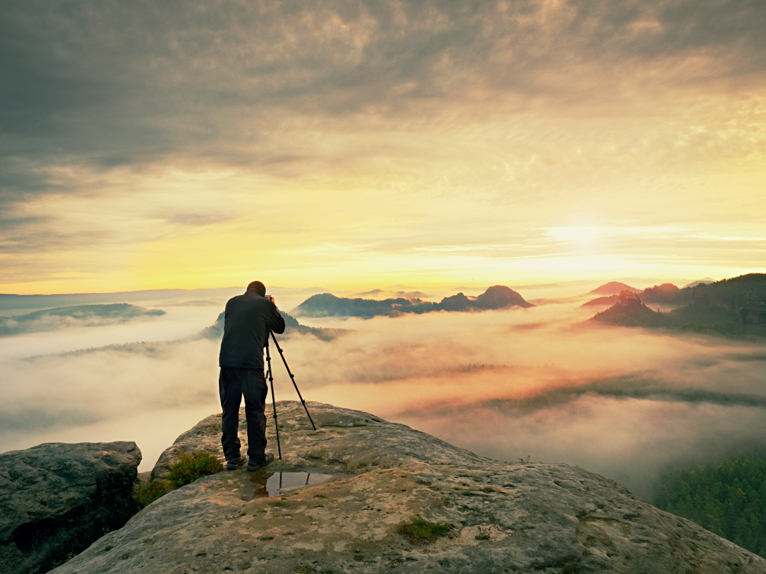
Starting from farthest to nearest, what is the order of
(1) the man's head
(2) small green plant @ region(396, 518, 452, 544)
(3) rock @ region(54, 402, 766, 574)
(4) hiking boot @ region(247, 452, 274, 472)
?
(1) the man's head
(4) hiking boot @ region(247, 452, 274, 472)
(2) small green plant @ region(396, 518, 452, 544)
(3) rock @ region(54, 402, 766, 574)

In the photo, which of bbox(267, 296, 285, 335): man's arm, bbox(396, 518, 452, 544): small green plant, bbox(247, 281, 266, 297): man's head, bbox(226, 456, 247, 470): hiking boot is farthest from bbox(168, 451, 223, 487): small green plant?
bbox(396, 518, 452, 544): small green plant

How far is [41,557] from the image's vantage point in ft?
34.5

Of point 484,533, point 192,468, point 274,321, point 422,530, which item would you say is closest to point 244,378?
point 274,321

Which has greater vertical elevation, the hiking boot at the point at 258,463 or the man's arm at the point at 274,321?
the man's arm at the point at 274,321

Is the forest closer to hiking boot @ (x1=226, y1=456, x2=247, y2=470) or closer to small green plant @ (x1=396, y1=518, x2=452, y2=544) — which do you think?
hiking boot @ (x1=226, y1=456, x2=247, y2=470)

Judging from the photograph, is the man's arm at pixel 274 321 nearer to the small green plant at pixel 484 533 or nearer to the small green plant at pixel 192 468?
the small green plant at pixel 192 468

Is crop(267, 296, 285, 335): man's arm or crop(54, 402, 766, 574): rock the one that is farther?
crop(267, 296, 285, 335): man's arm

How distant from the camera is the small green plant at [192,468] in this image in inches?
427

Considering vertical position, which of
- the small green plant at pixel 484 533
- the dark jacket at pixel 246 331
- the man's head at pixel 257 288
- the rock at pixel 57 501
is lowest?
the rock at pixel 57 501

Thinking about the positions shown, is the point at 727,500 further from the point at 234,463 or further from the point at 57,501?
the point at 57,501

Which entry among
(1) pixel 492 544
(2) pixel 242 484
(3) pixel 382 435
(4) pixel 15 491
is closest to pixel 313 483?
(2) pixel 242 484

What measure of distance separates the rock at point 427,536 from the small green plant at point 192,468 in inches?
52.2

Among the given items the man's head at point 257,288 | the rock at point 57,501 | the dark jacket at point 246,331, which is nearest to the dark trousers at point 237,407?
the dark jacket at point 246,331

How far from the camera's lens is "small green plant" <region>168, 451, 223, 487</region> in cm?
1084
